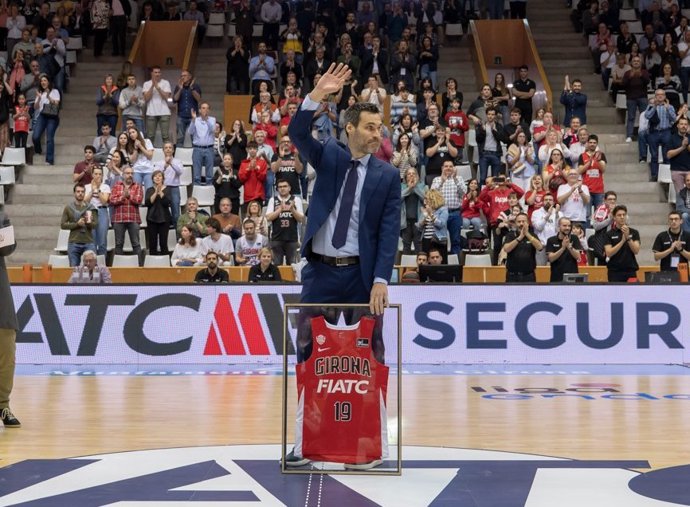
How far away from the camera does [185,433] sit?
30.4 ft

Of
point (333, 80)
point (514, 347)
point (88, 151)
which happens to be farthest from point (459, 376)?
point (88, 151)

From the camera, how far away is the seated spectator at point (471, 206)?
20859mm

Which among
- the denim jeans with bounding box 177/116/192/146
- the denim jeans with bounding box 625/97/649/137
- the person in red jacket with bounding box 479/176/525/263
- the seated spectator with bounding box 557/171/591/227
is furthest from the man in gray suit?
the denim jeans with bounding box 625/97/649/137

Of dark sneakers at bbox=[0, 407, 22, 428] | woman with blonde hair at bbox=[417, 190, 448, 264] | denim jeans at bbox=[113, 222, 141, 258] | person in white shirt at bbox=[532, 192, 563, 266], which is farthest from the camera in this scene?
denim jeans at bbox=[113, 222, 141, 258]

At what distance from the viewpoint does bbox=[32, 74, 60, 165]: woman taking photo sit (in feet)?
78.7

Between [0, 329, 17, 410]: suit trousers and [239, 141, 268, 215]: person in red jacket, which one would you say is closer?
[0, 329, 17, 410]: suit trousers

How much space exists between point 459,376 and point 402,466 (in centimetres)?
683

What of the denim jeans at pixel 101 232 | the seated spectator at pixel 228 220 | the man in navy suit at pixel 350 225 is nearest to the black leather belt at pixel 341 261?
the man in navy suit at pixel 350 225

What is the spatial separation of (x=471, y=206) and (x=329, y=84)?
1415 centimetres

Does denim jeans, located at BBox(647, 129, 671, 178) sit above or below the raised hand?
below

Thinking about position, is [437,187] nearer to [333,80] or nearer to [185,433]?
[185,433]

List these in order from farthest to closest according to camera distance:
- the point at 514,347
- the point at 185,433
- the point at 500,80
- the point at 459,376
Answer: the point at 500,80, the point at 514,347, the point at 459,376, the point at 185,433

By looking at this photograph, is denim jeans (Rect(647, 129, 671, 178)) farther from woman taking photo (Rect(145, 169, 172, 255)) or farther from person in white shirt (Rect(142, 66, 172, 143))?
person in white shirt (Rect(142, 66, 172, 143))

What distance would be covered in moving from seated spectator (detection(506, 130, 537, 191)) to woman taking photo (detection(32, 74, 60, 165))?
10.1 meters
